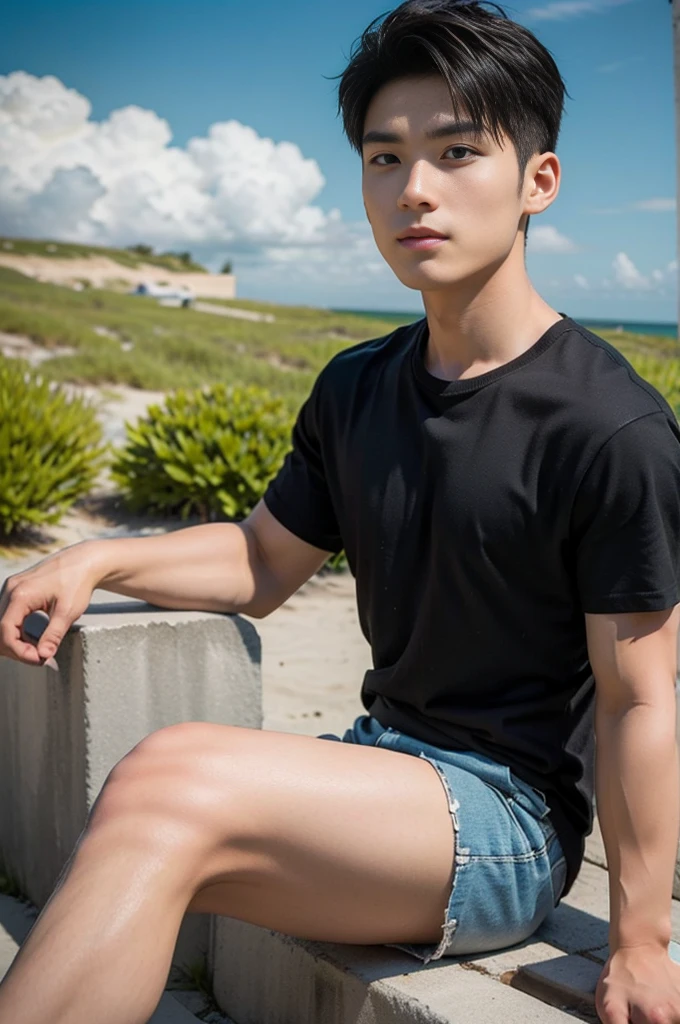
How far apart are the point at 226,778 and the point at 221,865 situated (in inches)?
4.8

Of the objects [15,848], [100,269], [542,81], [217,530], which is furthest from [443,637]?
[100,269]

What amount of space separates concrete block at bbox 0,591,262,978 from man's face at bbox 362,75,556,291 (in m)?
0.86

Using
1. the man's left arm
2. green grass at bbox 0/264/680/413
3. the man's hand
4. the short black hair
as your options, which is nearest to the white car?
green grass at bbox 0/264/680/413

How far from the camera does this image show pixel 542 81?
5.77 feet

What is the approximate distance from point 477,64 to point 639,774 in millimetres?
1040

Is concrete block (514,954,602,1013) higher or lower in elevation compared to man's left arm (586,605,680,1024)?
lower

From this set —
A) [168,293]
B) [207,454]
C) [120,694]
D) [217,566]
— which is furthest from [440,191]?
[168,293]

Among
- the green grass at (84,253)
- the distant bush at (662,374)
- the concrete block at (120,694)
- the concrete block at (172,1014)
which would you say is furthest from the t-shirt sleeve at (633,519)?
the green grass at (84,253)

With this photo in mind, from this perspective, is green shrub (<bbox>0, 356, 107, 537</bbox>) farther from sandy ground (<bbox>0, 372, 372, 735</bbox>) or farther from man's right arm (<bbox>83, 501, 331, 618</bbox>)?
man's right arm (<bbox>83, 501, 331, 618</bbox>)

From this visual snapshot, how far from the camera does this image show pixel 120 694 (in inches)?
88.7

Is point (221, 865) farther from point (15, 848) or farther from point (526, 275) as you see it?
point (15, 848)

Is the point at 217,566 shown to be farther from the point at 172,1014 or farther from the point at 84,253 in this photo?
the point at 84,253

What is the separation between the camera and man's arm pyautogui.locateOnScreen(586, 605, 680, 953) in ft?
5.12

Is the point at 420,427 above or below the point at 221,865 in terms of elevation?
above
